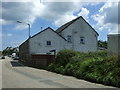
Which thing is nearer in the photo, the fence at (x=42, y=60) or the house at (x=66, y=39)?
the fence at (x=42, y=60)

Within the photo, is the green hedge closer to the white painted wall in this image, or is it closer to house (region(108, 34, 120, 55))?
house (region(108, 34, 120, 55))

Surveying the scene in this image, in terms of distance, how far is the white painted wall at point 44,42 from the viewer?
3734 cm

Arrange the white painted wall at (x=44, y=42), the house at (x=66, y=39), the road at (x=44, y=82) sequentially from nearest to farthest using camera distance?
the road at (x=44, y=82) → the white painted wall at (x=44, y=42) → the house at (x=66, y=39)

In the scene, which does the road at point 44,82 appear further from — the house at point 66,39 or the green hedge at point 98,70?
the house at point 66,39

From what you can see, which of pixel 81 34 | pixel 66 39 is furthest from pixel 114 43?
pixel 81 34

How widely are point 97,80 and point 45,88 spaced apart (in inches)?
146

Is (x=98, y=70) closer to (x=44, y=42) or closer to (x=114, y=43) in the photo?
(x=114, y=43)

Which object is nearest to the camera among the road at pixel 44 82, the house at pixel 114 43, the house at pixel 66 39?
the road at pixel 44 82

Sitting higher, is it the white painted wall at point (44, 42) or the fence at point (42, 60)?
the white painted wall at point (44, 42)

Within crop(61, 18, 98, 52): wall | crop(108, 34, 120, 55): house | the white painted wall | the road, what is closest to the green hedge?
the road

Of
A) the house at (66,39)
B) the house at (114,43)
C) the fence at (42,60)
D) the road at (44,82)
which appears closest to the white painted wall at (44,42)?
the house at (66,39)

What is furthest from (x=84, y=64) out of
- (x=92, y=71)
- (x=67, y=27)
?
(x=67, y=27)

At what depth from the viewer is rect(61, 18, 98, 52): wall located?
40.6 metres

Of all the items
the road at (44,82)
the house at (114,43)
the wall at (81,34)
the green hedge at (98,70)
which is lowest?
the road at (44,82)
